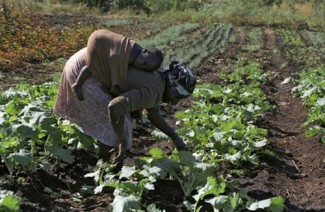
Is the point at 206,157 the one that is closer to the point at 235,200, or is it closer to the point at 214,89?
the point at 235,200

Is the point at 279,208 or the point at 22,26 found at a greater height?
the point at 279,208

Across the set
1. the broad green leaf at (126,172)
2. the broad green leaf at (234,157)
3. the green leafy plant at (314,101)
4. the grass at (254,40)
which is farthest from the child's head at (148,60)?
the grass at (254,40)

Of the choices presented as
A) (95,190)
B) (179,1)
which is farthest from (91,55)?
(179,1)

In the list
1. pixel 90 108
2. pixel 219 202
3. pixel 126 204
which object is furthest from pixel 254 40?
pixel 126 204

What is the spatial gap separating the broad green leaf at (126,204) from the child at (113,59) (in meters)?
1.11

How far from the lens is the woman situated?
419 cm

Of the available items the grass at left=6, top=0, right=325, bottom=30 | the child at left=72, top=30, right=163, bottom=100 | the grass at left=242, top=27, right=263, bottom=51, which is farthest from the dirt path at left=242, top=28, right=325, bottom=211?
the grass at left=6, top=0, right=325, bottom=30

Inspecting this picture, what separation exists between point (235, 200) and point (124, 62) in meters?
1.44

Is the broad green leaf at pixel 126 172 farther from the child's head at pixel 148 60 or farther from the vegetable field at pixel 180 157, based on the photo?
the child's head at pixel 148 60

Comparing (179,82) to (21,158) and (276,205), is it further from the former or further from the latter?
(21,158)

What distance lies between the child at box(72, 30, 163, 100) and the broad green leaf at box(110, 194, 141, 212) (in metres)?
1.11

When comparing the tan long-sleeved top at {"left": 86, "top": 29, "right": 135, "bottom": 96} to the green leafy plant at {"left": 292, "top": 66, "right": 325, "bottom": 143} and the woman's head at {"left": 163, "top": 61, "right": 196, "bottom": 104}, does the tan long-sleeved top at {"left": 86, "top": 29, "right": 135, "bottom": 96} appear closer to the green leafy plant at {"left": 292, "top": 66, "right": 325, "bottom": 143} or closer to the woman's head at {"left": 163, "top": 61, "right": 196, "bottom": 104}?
the woman's head at {"left": 163, "top": 61, "right": 196, "bottom": 104}

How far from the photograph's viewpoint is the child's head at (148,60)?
4.28 m

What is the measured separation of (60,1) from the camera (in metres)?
27.1
